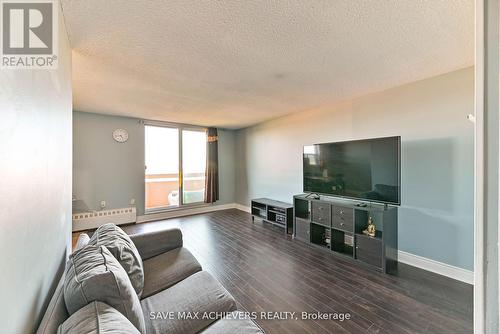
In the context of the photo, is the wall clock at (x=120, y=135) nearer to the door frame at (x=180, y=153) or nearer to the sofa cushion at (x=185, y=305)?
the door frame at (x=180, y=153)

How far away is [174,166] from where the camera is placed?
16.7 ft

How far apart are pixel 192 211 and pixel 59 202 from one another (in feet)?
13.1

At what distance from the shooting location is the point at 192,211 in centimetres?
524

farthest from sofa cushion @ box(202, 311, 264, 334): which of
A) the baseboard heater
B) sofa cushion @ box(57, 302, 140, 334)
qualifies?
the baseboard heater

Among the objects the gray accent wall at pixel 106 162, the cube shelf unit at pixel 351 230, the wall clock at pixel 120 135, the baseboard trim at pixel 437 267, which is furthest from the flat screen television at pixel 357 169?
the wall clock at pixel 120 135

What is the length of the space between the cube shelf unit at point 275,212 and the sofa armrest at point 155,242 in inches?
89.3

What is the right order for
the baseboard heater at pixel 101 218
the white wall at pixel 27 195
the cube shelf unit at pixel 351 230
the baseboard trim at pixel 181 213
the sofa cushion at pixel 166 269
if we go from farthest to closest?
the baseboard trim at pixel 181 213
the baseboard heater at pixel 101 218
the cube shelf unit at pixel 351 230
the sofa cushion at pixel 166 269
the white wall at pixel 27 195

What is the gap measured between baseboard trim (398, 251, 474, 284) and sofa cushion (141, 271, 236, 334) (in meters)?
2.50

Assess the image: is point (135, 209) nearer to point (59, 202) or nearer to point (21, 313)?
point (59, 202)

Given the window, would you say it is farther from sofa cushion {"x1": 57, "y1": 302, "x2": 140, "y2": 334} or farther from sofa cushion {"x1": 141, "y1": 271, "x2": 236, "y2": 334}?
sofa cushion {"x1": 57, "y1": 302, "x2": 140, "y2": 334}

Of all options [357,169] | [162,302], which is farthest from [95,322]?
[357,169]

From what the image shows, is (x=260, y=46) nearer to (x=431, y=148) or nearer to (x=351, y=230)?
(x=431, y=148)

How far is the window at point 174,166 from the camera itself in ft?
15.7

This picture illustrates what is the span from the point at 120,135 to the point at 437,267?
5629mm
